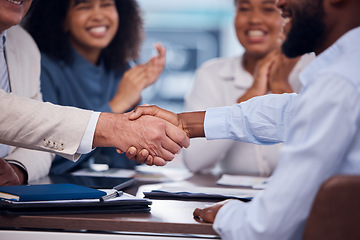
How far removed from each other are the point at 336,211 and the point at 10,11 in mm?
1349

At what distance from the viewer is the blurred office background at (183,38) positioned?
22.3 ft

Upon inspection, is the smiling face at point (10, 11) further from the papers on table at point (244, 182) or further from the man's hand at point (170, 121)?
the papers on table at point (244, 182)

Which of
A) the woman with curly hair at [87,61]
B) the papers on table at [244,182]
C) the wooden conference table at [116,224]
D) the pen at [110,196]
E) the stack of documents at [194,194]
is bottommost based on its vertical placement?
the papers on table at [244,182]

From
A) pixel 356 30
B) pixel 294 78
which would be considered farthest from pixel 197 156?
pixel 356 30

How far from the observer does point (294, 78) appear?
2223 millimetres

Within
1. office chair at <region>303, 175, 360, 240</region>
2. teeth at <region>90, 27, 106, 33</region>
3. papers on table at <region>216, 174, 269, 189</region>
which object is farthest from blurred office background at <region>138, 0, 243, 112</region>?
office chair at <region>303, 175, 360, 240</region>

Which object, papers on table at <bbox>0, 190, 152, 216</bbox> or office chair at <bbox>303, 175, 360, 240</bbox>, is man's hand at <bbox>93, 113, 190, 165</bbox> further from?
office chair at <bbox>303, 175, 360, 240</bbox>

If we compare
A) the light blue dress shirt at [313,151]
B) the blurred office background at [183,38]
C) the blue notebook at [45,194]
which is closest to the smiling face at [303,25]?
the light blue dress shirt at [313,151]

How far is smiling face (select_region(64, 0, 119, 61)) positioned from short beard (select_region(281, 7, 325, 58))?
136 centimetres

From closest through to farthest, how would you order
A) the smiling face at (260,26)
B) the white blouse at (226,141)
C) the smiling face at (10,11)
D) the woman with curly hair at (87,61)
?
the smiling face at (10,11)
the white blouse at (226,141)
the woman with curly hair at (87,61)
the smiling face at (260,26)

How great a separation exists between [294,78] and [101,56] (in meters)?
1.10

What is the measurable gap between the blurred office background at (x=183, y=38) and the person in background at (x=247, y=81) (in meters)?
4.27

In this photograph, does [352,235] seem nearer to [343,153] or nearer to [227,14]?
[343,153]

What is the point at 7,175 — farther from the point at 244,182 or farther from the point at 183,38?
the point at 183,38
